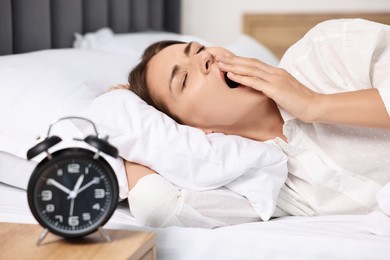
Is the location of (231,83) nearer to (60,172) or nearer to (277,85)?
(277,85)

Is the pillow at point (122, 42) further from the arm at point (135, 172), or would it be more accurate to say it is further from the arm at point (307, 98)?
the arm at point (135, 172)

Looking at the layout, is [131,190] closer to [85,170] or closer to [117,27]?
[85,170]

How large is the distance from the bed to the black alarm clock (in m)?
0.17

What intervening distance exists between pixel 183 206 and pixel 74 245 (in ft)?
0.99

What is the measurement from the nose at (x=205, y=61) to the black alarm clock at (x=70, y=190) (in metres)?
0.47

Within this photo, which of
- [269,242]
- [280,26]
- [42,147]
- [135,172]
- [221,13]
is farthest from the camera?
[221,13]

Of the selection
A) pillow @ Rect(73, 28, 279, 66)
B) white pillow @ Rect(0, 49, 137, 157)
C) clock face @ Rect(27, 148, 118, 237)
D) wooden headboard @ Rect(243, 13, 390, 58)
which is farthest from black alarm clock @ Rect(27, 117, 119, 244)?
wooden headboard @ Rect(243, 13, 390, 58)

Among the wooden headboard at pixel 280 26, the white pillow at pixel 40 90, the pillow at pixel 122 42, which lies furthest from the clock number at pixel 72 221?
the wooden headboard at pixel 280 26

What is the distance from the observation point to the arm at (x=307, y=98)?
1217 millimetres

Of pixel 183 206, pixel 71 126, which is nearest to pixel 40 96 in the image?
pixel 71 126

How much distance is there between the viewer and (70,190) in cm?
92

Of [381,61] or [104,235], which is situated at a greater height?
[381,61]

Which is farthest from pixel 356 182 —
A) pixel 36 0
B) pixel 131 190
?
pixel 36 0

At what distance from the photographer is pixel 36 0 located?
6.37 feet
